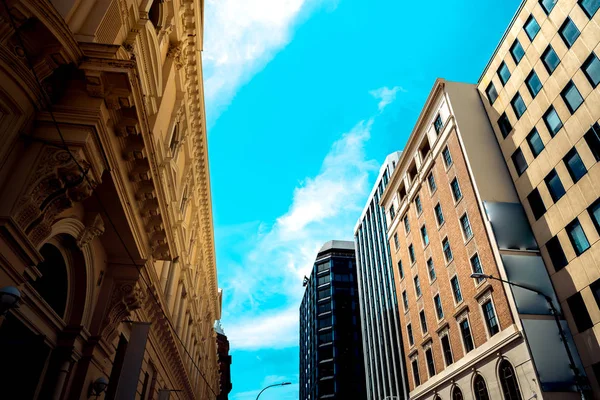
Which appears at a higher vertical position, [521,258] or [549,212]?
[549,212]

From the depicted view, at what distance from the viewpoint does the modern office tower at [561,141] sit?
21266 mm

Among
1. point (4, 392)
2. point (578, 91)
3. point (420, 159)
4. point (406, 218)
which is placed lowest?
point (4, 392)

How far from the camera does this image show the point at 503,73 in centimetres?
3052

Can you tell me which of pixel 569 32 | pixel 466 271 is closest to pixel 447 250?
pixel 466 271

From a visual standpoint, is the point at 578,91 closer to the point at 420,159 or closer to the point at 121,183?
the point at 420,159

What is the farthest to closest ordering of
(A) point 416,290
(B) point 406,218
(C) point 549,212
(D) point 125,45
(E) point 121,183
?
(B) point 406,218, (A) point 416,290, (C) point 549,212, (D) point 125,45, (E) point 121,183

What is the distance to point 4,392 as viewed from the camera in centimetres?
887

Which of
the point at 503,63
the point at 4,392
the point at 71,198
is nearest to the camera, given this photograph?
the point at 71,198

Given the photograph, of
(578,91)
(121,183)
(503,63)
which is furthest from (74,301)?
(503,63)

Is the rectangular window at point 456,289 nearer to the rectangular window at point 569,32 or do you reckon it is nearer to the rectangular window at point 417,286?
the rectangular window at point 417,286

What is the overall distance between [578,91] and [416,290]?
21569 millimetres

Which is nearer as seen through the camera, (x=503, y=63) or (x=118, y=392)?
(x=118, y=392)

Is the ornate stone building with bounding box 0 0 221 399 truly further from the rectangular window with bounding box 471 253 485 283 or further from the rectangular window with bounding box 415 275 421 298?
the rectangular window with bounding box 415 275 421 298

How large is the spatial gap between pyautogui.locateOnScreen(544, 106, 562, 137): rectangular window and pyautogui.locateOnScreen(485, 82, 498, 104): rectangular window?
648cm
